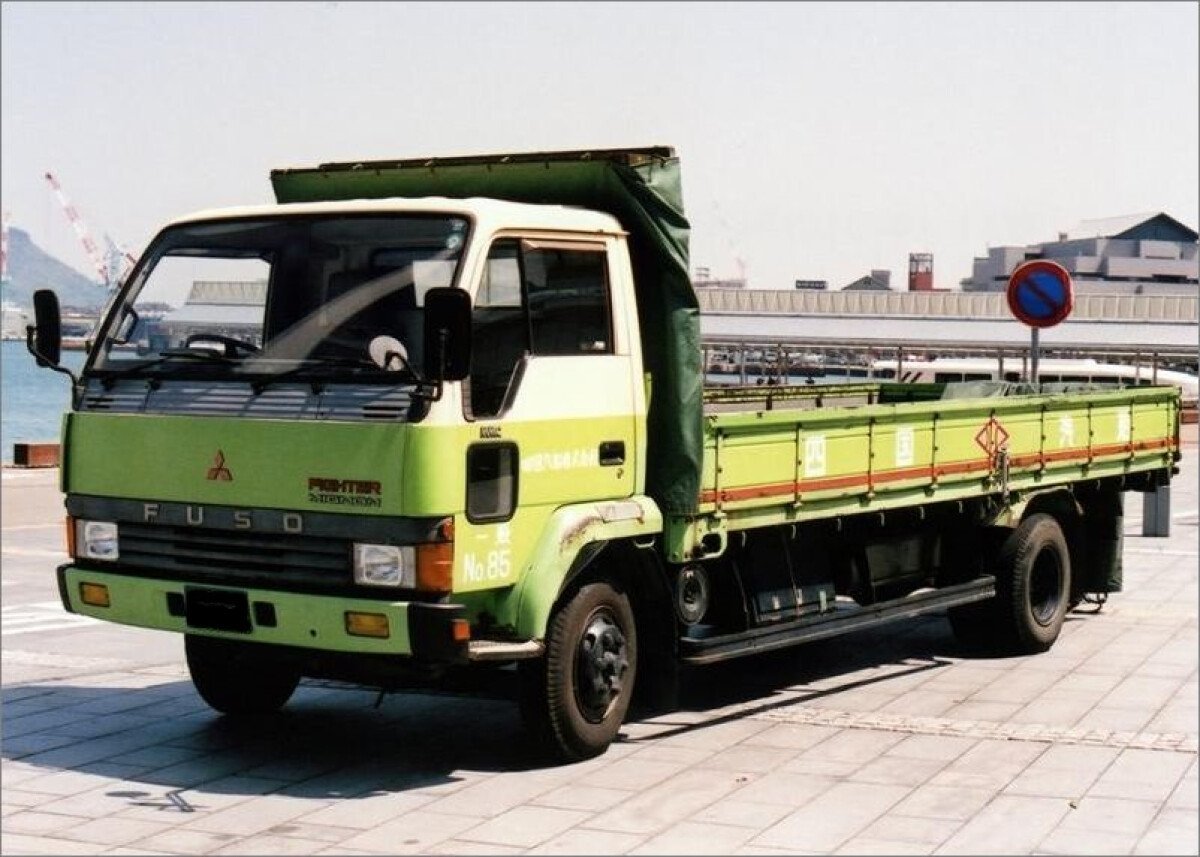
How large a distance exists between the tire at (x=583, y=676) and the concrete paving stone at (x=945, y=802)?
1541 millimetres

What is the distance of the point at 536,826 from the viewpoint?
7375mm

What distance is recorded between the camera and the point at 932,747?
29.9ft

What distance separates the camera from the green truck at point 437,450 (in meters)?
7.70

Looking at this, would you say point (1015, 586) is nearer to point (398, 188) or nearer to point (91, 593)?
point (398, 188)

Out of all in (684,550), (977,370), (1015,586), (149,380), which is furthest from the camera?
(977,370)

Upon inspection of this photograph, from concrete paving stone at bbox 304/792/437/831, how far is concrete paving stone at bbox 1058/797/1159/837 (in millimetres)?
2818

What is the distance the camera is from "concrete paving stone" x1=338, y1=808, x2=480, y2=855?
706 cm

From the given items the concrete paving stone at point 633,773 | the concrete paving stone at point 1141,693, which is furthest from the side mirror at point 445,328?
the concrete paving stone at point 1141,693

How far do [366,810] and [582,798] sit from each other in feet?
3.14

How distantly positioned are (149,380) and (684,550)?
278cm

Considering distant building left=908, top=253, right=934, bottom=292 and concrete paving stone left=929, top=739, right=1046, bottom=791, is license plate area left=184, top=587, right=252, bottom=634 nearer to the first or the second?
concrete paving stone left=929, top=739, right=1046, bottom=791

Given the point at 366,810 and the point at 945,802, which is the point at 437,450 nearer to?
the point at 366,810

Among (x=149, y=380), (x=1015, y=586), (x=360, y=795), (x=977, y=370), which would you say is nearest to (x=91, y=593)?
(x=149, y=380)

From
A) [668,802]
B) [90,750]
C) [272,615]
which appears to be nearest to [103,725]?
[90,750]
